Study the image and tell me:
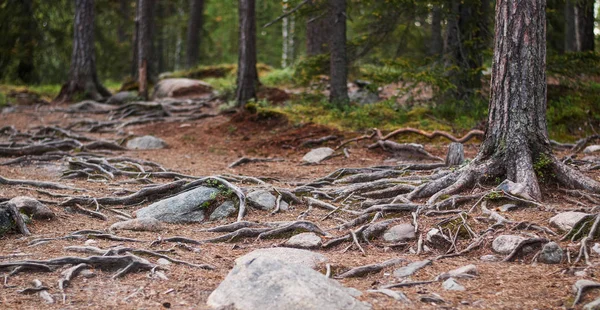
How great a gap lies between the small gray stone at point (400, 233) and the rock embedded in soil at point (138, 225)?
103 inches

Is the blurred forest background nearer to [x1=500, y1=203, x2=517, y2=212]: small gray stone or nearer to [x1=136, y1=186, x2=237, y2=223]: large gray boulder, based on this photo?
[x1=136, y1=186, x2=237, y2=223]: large gray boulder

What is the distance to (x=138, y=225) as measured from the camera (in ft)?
22.0

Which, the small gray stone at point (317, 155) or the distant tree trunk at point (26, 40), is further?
the distant tree trunk at point (26, 40)

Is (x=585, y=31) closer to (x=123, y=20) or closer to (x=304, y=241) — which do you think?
(x=304, y=241)

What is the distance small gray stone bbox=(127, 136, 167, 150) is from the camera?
1288cm

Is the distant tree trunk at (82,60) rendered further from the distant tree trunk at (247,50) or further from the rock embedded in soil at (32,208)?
the rock embedded in soil at (32,208)

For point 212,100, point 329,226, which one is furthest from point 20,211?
point 212,100

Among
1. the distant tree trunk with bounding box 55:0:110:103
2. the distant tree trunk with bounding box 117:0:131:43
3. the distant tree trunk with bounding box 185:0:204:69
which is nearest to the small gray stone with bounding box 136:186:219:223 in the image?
the distant tree trunk with bounding box 55:0:110:103

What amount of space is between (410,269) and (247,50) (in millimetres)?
11229

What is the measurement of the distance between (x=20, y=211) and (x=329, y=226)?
3539 mm

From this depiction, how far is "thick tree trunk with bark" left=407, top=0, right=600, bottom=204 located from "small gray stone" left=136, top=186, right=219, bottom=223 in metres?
2.83

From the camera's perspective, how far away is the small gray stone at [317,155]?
1093 centimetres

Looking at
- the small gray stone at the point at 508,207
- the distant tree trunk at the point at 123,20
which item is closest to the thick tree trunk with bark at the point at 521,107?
the small gray stone at the point at 508,207

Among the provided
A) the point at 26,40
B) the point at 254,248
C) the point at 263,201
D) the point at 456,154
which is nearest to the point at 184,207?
the point at 263,201
